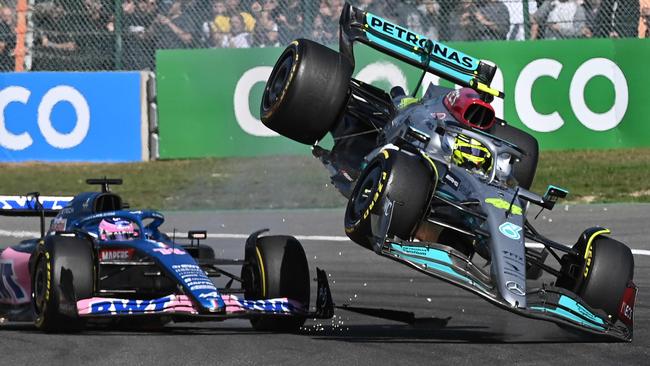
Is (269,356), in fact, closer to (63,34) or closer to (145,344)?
(145,344)

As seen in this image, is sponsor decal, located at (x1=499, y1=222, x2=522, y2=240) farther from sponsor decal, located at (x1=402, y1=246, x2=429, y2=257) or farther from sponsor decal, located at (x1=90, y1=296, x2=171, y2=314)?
sponsor decal, located at (x1=90, y1=296, x2=171, y2=314)

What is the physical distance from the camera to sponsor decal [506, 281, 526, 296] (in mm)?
7441

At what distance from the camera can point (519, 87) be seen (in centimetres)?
1700

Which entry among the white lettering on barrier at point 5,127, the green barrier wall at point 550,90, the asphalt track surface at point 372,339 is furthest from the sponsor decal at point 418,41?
the white lettering on barrier at point 5,127

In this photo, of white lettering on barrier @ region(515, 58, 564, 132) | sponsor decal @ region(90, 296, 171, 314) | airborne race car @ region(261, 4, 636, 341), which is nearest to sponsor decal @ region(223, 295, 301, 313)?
sponsor decal @ region(90, 296, 171, 314)

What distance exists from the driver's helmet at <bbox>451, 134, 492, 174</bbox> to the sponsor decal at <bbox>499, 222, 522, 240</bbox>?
940 millimetres

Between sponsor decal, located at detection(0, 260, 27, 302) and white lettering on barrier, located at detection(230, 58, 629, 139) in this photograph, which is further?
white lettering on barrier, located at detection(230, 58, 629, 139)

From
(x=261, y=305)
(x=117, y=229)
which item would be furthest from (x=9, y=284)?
(x=261, y=305)

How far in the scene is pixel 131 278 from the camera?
873 cm

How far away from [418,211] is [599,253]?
3.69 feet

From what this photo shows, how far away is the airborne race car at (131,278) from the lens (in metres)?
8.02

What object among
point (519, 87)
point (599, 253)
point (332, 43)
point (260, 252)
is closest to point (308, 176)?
point (332, 43)

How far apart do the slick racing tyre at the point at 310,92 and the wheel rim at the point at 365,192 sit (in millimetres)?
1283

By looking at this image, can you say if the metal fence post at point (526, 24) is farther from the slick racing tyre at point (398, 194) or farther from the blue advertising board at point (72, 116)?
the slick racing tyre at point (398, 194)
